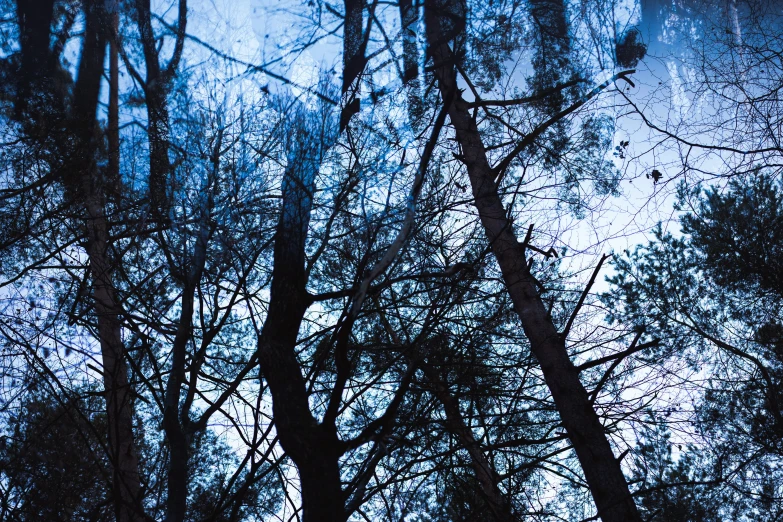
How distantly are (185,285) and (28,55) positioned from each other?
7.73ft

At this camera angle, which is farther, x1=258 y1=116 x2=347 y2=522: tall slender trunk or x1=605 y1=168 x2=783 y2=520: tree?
x1=605 y1=168 x2=783 y2=520: tree

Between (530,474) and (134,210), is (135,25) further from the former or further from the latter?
(530,474)

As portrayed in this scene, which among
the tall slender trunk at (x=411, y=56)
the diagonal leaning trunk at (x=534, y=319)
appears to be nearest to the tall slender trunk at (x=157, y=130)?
the tall slender trunk at (x=411, y=56)

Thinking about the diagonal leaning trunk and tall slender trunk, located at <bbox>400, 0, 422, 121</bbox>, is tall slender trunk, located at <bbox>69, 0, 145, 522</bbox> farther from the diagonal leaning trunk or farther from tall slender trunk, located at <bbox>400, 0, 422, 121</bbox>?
the diagonal leaning trunk

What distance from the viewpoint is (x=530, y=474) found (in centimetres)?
357

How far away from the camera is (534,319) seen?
3160 mm

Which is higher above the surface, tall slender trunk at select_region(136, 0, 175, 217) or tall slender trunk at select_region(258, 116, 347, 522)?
tall slender trunk at select_region(136, 0, 175, 217)

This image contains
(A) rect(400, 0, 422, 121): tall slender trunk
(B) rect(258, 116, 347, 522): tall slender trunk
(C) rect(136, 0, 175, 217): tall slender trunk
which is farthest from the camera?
(A) rect(400, 0, 422, 121): tall slender trunk

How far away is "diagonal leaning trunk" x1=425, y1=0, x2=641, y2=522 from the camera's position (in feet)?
8.95

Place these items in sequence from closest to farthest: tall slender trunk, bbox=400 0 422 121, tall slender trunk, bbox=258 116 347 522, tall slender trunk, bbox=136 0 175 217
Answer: tall slender trunk, bbox=258 116 347 522 < tall slender trunk, bbox=136 0 175 217 < tall slender trunk, bbox=400 0 422 121

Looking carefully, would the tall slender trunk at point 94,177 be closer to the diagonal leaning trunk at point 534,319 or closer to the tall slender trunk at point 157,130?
the tall slender trunk at point 157,130

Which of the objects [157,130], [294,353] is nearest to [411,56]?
[157,130]

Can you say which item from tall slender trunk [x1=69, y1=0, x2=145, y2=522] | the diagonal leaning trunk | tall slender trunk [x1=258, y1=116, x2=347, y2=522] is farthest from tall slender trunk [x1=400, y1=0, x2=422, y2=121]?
tall slender trunk [x1=69, y1=0, x2=145, y2=522]

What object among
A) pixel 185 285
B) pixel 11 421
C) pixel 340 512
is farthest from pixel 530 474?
pixel 11 421
